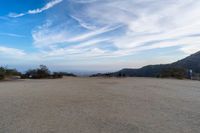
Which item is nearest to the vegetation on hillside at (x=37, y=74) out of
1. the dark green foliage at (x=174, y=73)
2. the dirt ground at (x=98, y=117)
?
the dark green foliage at (x=174, y=73)

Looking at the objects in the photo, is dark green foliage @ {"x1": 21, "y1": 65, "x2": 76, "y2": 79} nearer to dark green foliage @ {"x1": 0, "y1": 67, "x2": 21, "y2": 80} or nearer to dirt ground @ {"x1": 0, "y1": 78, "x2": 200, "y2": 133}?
dark green foliage @ {"x1": 0, "y1": 67, "x2": 21, "y2": 80}

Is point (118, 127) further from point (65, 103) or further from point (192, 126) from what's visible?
point (65, 103)

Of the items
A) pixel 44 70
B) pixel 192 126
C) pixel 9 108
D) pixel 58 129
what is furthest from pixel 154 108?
pixel 44 70

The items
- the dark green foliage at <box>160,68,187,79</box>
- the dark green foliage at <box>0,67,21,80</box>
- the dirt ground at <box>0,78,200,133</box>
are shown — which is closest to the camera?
the dirt ground at <box>0,78,200,133</box>

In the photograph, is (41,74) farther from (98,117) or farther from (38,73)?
(98,117)

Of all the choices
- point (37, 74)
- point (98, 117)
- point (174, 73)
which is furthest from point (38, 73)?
point (98, 117)

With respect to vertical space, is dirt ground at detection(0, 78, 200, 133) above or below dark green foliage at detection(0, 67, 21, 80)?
below

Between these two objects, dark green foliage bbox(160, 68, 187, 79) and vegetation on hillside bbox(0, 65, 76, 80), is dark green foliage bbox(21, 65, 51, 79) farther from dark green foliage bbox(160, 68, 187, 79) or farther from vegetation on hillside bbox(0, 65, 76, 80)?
dark green foliage bbox(160, 68, 187, 79)

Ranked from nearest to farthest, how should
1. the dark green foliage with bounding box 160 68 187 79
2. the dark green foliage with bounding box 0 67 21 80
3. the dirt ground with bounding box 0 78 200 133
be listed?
the dirt ground with bounding box 0 78 200 133
the dark green foliage with bounding box 0 67 21 80
the dark green foliage with bounding box 160 68 187 79

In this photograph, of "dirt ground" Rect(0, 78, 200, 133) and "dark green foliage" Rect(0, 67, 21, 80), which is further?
"dark green foliage" Rect(0, 67, 21, 80)

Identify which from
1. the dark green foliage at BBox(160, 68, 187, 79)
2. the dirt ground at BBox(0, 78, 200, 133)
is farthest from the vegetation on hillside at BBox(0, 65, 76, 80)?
the dirt ground at BBox(0, 78, 200, 133)

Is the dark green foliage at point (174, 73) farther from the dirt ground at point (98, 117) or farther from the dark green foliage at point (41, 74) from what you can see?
the dirt ground at point (98, 117)

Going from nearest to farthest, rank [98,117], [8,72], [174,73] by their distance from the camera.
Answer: [98,117] → [8,72] → [174,73]

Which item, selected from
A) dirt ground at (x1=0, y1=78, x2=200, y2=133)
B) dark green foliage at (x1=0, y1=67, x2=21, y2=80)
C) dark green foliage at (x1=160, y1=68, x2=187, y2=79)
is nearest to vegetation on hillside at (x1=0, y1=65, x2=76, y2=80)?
dark green foliage at (x1=0, y1=67, x2=21, y2=80)
